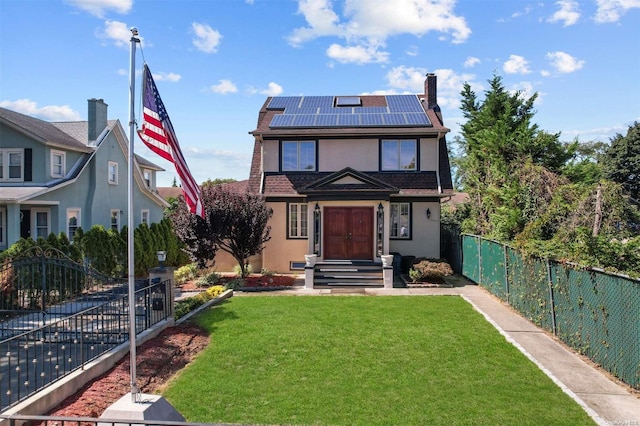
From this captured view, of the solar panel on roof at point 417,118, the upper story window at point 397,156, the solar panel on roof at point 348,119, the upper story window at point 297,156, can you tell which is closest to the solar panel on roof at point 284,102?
the solar panel on roof at point 348,119

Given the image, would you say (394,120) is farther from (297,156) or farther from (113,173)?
(113,173)

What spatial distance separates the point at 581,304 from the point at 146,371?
8.60 metres

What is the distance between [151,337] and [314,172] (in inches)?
461

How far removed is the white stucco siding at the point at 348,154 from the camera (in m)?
19.5

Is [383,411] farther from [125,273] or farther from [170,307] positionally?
[125,273]

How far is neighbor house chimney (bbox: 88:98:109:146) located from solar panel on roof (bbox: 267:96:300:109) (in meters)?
8.67

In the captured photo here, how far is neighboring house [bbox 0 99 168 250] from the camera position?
18.1m

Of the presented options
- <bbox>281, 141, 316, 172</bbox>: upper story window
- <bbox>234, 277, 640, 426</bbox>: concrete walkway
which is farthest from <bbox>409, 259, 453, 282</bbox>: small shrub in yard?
<bbox>281, 141, 316, 172</bbox>: upper story window

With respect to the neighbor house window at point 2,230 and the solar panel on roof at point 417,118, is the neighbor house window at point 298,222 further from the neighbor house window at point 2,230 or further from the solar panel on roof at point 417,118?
the neighbor house window at point 2,230

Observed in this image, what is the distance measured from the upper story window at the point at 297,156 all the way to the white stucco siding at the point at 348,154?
512 millimetres

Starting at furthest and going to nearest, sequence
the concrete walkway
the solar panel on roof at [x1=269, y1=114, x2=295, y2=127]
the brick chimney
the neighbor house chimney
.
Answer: the brick chimney, the neighbor house chimney, the solar panel on roof at [x1=269, y1=114, x2=295, y2=127], the concrete walkway

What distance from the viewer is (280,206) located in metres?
19.3

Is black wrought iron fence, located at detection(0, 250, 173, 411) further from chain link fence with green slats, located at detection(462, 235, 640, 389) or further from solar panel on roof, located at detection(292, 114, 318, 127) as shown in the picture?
solar panel on roof, located at detection(292, 114, 318, 127)

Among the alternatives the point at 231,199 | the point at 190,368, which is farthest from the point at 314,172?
the point at 190,368
